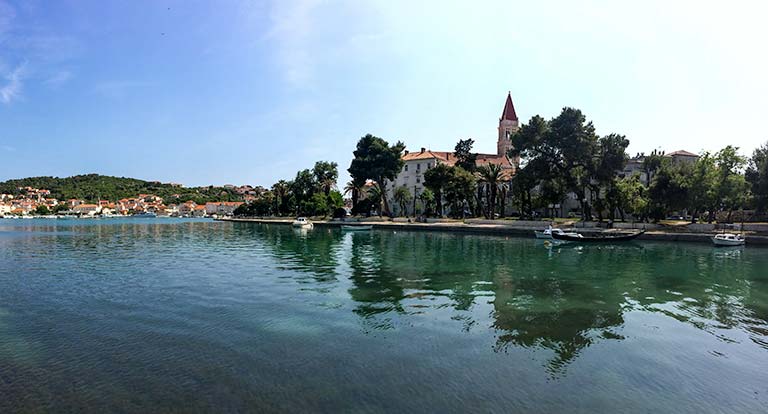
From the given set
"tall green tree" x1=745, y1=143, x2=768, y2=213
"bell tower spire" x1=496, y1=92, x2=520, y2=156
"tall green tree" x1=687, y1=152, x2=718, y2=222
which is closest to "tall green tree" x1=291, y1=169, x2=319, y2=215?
"bell tower spire" x1=496, y1=92, x2=520, y2=156

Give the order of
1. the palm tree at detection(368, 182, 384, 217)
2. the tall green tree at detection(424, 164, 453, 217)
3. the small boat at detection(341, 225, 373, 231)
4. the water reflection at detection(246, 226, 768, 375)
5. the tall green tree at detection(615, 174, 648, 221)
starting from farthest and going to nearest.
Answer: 1. the palm tree at detection(368, 182, 384, 217)
2. the tall green tree at detection(424, 164, 453, 217)
3. the small boat at detection(341, 225, 373, 231)
4. the tall green tree at detection(615, 174, 648, 221)
5. the water reflection at detection(246, 226, 768, 375)

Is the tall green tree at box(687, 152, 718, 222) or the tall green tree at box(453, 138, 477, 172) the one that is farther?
the tall green tree at box(453, 138, 477, 172)

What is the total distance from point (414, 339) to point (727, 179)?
161 ft

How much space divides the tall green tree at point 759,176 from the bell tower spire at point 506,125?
164 ft

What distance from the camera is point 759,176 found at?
44.9 meters

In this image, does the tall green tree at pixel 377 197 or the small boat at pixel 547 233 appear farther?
the tall green tree at pixel 377 197

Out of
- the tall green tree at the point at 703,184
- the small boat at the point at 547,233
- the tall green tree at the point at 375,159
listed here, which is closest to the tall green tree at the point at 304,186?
the tall green tree at the point at 375,159

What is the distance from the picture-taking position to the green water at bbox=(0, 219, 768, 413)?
7293 mm

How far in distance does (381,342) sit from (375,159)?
63893mm

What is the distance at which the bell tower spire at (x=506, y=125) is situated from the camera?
317 feet

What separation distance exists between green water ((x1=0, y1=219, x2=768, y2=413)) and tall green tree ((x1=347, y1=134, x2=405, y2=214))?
5260 centimetres

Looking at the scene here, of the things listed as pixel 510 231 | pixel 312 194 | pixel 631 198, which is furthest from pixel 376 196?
pixel 631 198

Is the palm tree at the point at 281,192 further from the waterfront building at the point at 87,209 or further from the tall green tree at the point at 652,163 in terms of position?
the waterfront building at the point at 87,209

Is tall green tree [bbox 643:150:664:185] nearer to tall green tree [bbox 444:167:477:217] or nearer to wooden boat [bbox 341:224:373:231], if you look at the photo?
tall green tree [bbox 444:167:477:217]
